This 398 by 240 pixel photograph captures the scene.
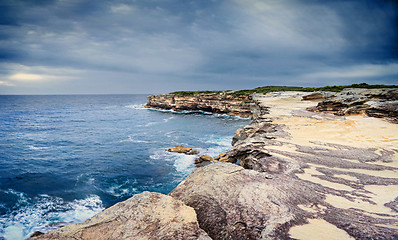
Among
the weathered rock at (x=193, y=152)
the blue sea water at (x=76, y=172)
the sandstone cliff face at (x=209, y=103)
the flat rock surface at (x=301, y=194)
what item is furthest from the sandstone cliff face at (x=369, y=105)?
the sandstone cliff face at (x=209, y=103)

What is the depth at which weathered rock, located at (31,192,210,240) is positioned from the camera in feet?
12.7

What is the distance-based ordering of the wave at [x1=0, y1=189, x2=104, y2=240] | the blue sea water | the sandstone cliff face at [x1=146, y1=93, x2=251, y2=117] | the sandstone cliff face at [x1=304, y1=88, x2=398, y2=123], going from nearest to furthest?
the wave at [x1=0, y1=189, x2=104, y2=240], the blue sea water, the sandstone cliff face at [x1=304, y1=88, x2=398, y2=123], the sandstone cliff face at [x1=146, y1=93, x2=251, y2=117]

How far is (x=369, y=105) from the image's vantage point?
67.8 ft

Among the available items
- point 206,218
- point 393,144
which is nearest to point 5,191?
point 206,218

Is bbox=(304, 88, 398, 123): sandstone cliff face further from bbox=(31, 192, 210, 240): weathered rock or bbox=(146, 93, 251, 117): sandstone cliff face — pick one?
bbox=(146, 93, 251, 117): sandstone cliff face

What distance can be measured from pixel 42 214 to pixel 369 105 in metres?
31.4

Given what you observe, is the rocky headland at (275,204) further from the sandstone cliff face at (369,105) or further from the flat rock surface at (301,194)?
the sandstone cliff face at (369,105)

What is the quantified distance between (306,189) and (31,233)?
15.5m

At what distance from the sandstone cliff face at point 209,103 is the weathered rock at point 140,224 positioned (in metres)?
62.8

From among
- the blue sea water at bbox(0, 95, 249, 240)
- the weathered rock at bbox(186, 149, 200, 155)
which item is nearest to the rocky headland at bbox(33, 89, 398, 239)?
the blue sea water at bbox(0, 95, 249, 240)

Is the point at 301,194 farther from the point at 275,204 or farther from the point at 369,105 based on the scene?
the point at 369,105

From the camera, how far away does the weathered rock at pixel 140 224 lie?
153 inches

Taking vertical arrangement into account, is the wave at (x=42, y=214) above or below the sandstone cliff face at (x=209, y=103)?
below

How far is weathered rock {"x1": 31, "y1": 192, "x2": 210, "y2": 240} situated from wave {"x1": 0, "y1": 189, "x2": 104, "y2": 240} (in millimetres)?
11208
